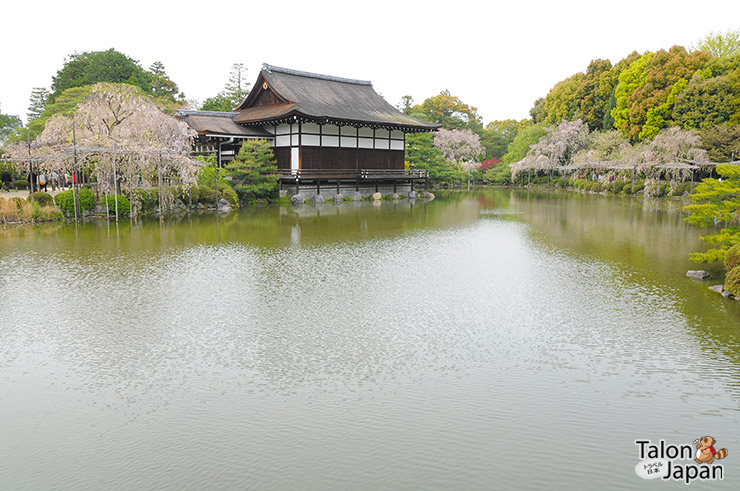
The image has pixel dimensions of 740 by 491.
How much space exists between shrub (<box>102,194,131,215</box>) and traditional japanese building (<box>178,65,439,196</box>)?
801cm

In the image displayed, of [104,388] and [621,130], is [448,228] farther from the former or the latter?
[621,130]

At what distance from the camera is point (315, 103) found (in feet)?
105

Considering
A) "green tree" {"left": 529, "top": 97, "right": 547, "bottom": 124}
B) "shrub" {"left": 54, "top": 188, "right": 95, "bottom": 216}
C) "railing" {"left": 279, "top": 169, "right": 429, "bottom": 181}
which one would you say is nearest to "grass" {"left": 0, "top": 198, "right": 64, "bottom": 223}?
"shrub" {"left": 54, "top": 188, "right": 95, "bottom": 216}

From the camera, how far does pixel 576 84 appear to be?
53.3 metres

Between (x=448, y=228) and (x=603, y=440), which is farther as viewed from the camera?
(x=448, y=228)

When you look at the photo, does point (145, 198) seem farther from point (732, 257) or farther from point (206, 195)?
point (732, 257)

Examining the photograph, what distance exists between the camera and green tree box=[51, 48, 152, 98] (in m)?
48.2

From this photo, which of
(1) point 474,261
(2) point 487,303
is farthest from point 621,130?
(2) point 487,303

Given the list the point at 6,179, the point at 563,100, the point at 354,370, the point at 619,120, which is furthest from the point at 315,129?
the point at 563,100

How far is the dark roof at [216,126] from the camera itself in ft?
96.4

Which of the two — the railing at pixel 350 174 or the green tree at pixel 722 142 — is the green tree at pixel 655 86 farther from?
the railing at pixel 350 174

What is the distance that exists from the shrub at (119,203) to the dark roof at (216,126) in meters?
8.01

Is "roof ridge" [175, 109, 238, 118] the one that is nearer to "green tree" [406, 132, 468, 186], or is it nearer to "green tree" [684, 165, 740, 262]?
"green tree" [406, 132, 468, 186]

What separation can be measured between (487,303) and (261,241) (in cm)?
890
